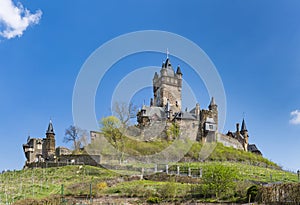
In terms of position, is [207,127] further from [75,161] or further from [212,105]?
→ [75,161]

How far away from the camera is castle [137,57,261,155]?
53953 mm

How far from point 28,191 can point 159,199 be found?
10.1 metres

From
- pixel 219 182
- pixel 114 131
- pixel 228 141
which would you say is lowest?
pixel 219 182

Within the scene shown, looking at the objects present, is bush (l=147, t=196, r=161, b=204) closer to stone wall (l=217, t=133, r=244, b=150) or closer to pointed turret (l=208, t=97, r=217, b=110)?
stone wall (l=217, t=133, r=244, b=150)

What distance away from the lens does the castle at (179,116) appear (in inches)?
2124

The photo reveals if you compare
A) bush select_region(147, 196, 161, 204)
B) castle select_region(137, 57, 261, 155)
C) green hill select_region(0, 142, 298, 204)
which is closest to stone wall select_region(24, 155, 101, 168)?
green hill select_region(0, 142, 298, 204)

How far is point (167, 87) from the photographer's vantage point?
66.9 meters

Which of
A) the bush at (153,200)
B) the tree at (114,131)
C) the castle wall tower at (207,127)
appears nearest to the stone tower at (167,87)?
the castle wall tower at (207,127)

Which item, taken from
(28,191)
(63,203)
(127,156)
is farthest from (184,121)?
(63,203)

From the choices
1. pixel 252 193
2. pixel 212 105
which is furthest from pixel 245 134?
pixel 252 193

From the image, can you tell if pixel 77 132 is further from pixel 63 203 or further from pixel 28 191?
pixel 63 203

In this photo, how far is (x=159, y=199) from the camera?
736 inches

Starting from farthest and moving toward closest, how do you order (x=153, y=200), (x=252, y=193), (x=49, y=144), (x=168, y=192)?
(x=49, y=144), (x=168, y=192), (x=153, y=200), (x=252, y=193)

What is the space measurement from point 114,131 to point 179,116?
14757 mm
